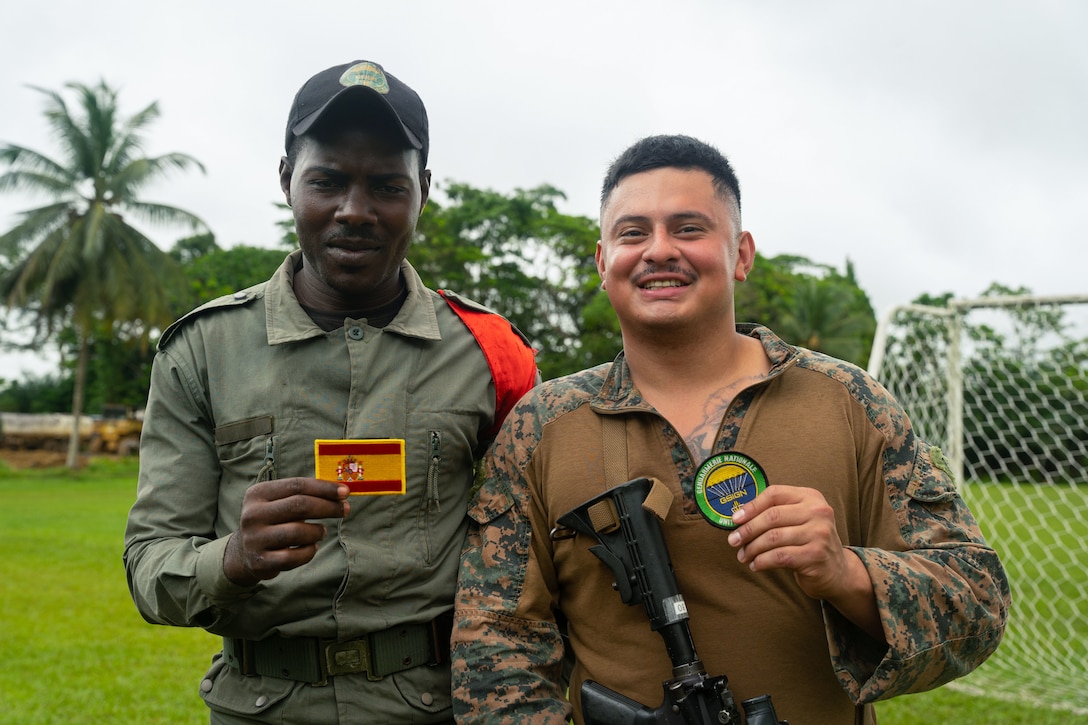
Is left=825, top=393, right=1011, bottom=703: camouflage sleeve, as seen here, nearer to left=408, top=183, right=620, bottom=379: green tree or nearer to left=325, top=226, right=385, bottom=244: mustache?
left=325, top=226, right=385, bottom=244: mustache

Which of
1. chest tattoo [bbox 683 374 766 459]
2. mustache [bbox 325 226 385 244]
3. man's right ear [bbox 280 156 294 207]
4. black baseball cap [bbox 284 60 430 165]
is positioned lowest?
chest tattoo [bbox 683 374 766 459]

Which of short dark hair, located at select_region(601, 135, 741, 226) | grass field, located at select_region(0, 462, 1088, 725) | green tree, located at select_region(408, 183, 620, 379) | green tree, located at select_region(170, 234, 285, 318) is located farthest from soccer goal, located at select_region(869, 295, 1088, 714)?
green tree, located at select_region(170, 234, 285, 318)

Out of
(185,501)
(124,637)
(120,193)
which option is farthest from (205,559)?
(120,193)

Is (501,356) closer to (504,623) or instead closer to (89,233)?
(504,623)

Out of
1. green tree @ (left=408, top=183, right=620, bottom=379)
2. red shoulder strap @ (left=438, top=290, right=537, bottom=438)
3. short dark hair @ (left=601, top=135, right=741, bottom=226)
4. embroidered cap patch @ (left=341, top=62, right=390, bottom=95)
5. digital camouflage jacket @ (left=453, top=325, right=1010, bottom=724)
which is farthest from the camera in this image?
green tree @ (left=408, top=183, right=620, bottom=379)

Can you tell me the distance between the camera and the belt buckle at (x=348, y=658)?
2.34 metres

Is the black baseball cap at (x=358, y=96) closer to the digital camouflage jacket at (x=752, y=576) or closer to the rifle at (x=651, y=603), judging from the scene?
the digital camouflage jacket at (x=752, y=576)

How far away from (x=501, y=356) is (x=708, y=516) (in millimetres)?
916

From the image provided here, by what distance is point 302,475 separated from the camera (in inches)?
95.9

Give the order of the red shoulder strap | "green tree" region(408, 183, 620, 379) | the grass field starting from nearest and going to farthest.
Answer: the red shoulder strap, the grass field, "green tree" region(408, 183, 620, 379)

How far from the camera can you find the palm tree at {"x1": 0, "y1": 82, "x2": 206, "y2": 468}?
2977 cm

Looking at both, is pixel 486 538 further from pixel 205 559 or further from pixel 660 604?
pixel 205 559

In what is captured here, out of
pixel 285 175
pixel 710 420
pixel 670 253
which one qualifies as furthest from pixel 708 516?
pixel 285 175

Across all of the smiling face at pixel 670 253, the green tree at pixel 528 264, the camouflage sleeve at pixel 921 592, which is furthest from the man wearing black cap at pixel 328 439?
the green tree at pixel 528 264
